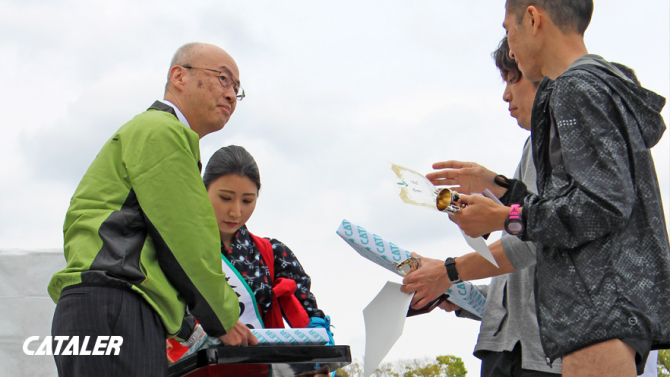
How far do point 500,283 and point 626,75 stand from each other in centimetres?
121

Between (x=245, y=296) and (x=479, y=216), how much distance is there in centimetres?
146

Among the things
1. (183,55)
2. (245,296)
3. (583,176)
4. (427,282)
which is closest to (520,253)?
(427,282)

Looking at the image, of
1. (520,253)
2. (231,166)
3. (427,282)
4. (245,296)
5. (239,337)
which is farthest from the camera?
(231,166)

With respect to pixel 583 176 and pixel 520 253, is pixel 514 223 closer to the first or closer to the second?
pixel 583 176

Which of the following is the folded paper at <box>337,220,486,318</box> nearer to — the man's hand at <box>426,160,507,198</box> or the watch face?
the man's hand at <box>426,160,507,198</box>

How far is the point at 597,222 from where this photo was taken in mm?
1705

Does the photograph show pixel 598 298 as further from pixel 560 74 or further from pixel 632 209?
pixel 560 74

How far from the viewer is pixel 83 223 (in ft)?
6.77

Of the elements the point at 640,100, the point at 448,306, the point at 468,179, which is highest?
the point at 468,179

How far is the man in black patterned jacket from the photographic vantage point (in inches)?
65.2

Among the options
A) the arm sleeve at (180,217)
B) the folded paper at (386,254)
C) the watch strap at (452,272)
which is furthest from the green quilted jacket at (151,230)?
the watch strap at (452,272)

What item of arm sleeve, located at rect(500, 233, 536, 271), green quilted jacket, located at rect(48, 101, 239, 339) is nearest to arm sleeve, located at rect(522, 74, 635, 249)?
arm sleeve, located at rect(500, 233, 536, 271)

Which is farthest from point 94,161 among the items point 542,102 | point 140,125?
point 542,102

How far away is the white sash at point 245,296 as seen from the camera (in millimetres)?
3023
